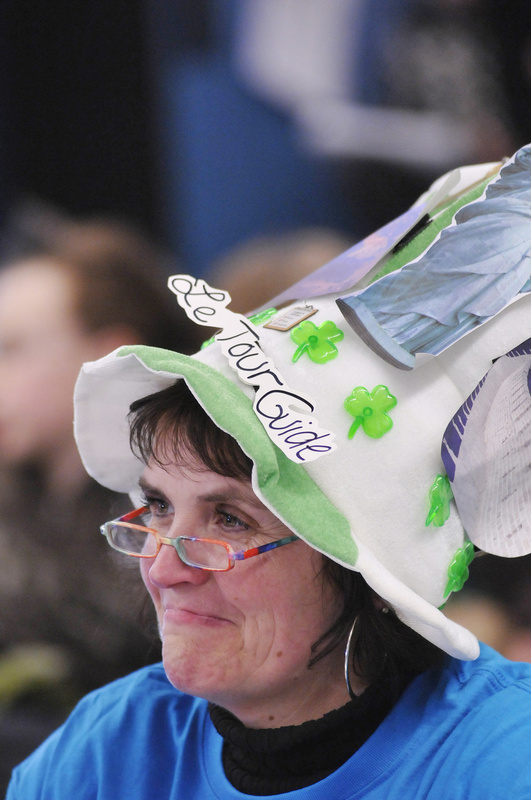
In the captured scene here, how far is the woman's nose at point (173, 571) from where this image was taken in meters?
1.16

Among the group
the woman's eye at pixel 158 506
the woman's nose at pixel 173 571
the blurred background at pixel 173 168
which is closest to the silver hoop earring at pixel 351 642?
the woman's nose at pixel 173 571

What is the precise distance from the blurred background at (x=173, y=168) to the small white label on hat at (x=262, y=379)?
1014 millimetres

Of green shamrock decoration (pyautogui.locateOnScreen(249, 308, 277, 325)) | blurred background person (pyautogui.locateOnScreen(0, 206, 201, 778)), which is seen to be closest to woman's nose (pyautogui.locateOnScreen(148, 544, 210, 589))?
green shamrock decoration (pyautogui.locateOnScreen(249, 308, 277, 325))

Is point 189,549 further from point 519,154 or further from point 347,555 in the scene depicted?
point 519,154

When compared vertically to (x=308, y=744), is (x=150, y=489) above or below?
above

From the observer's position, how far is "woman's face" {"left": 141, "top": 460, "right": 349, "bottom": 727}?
3.77 ft

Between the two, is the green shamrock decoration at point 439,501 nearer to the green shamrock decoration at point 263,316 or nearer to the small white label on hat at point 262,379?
the small white label on hat at point 262,379

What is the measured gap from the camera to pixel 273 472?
40.6 inches

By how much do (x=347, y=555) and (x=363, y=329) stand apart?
298mm

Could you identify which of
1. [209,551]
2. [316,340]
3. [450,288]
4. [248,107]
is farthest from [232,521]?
[248,107]

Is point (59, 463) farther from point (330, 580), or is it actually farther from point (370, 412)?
point (370, 412)

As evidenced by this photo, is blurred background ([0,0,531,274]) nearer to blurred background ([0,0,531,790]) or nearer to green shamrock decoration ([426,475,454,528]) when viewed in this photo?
blurred background ([0,0,531,790])

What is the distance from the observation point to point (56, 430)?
95.0 inches

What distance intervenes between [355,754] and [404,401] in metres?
0.50
